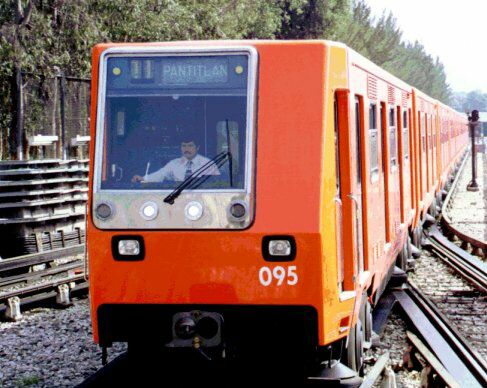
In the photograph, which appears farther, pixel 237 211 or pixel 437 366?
pixel 437 366

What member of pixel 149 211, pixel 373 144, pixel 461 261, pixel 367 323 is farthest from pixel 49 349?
pixel 461 261

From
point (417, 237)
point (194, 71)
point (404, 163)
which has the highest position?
point (194, 71)

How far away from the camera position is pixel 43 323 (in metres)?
11.5

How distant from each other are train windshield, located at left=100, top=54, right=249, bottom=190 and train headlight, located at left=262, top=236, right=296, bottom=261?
1.52 ft

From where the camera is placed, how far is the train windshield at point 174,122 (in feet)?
22.7

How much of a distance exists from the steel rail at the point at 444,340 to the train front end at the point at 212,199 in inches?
99.2

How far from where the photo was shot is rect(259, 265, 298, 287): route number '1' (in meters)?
6.79

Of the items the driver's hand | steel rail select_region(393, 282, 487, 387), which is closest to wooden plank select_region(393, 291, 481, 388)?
steel rail select_region(393, 282, 487, 387)

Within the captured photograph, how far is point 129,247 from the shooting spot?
22.9ft

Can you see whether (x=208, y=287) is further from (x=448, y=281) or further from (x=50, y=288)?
(x=448, y=281)

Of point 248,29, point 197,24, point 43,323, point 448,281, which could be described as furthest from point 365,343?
point 248,29

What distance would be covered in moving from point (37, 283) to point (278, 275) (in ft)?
26.0

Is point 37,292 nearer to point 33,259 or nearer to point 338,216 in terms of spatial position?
point 33,259

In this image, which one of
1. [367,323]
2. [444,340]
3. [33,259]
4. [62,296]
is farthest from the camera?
[33,259]
